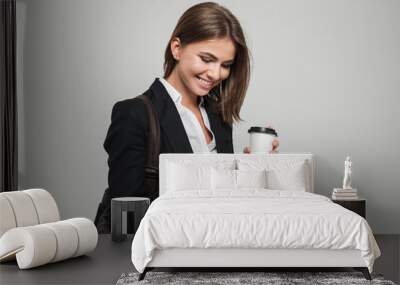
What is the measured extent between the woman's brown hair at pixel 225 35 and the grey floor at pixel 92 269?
1812 mm

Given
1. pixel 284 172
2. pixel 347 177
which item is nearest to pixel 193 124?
pixel 284 172

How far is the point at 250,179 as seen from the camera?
604cm

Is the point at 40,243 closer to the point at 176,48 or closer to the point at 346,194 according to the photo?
the point at 176,48

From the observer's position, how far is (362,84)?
6902 millimetres

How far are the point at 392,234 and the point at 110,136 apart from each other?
3.02 metres

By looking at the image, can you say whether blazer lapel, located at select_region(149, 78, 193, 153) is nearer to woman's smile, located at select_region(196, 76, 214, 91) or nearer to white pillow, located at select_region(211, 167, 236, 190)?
woman's smile, located at select_region(196, 76, 214, 91)

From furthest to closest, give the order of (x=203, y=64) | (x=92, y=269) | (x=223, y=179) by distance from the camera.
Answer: (x=203, y=64)
(x=223, y=179)
(x=92, y=269)

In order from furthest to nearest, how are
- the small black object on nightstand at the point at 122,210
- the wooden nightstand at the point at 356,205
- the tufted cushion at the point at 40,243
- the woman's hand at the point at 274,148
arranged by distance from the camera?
the woman's hand at the point at 274,148
the wooden nightstand at the point at 356,205
the small black object on nightstand at the point at 122,210
the tufted cushion at the point at 40,243

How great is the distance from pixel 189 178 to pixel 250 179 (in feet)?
1.80

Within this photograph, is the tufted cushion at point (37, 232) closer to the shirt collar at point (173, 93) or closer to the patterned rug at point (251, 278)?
the patterned rug at point (251, 278)

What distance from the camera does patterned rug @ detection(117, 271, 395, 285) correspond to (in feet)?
14.8

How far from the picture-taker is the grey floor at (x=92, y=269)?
4676 mm

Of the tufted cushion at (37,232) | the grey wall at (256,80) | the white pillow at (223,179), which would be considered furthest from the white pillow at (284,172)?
the tufted cushion at (37,232)

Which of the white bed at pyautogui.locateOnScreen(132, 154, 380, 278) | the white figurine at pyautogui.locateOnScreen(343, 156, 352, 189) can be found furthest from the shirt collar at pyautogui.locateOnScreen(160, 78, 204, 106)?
the white bed at pyautogui.locateOnScreen(132, 154, 380, 278)
